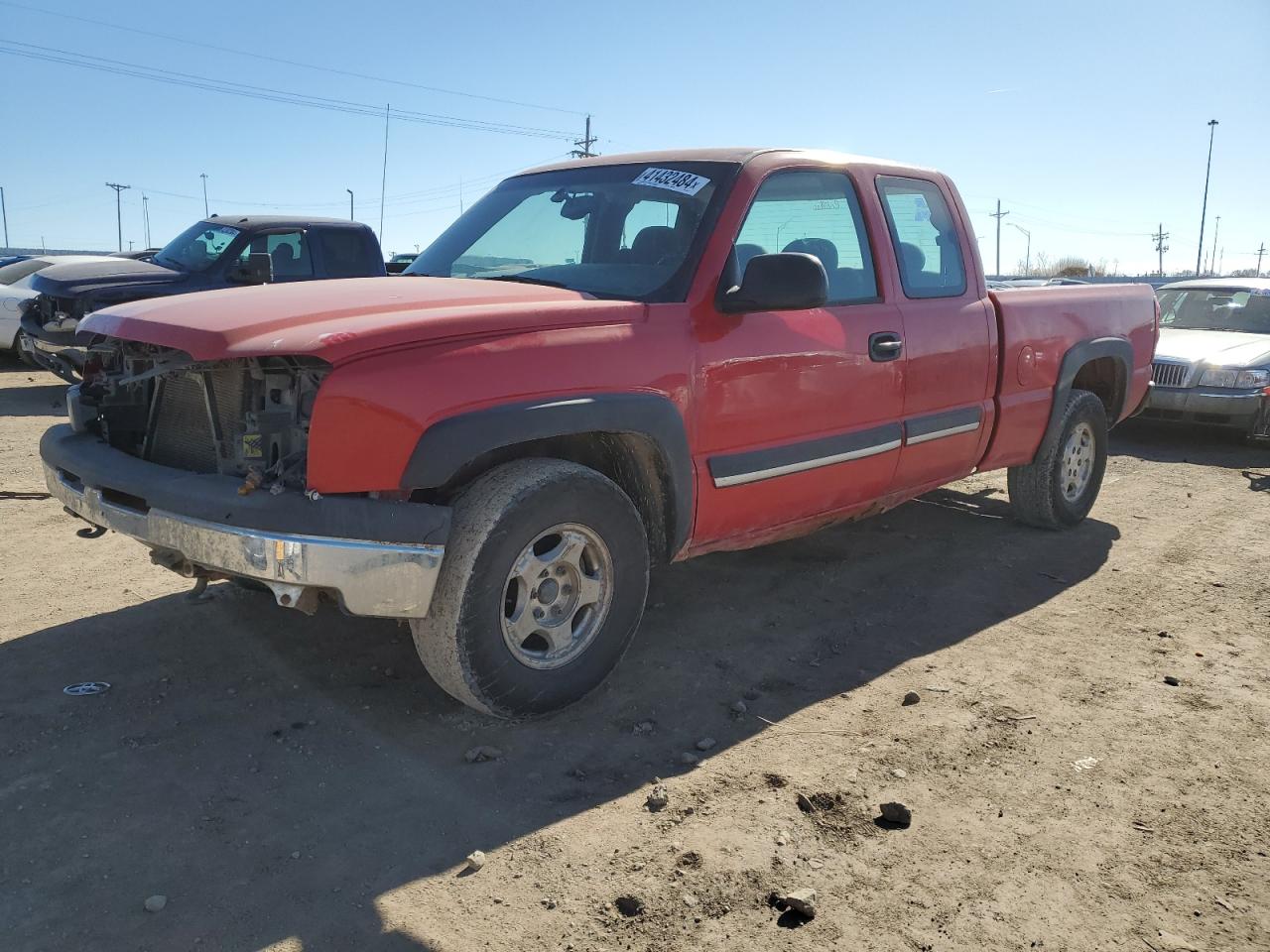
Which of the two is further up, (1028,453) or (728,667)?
(1028,453)

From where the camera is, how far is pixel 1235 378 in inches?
355

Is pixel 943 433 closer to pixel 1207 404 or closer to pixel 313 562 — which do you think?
pixel 313 562

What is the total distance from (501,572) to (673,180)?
1.83m

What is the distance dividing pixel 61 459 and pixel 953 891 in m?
3.24

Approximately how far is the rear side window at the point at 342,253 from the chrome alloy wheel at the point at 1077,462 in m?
6.28

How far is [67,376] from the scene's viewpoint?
414 centimetres

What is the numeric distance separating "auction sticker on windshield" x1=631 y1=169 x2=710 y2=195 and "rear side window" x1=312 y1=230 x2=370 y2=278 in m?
5.95

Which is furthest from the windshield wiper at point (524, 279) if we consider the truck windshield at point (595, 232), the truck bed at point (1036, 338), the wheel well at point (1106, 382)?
the wheel well at point (1106, 382)

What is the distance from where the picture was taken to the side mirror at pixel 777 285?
3.55m

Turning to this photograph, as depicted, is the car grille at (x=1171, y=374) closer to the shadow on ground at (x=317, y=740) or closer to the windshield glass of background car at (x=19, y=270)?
the shadow on ground at (x=317, y=740)

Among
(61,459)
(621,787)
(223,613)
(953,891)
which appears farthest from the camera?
(223,613)

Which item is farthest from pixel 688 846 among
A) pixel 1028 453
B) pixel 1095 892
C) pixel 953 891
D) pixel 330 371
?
pixel 1028 453

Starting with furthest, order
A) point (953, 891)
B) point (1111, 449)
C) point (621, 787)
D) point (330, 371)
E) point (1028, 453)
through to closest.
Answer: point (1111, 449) → point (1028, 453) → point (621, 787) → point (330, 371) → point (953, 891)

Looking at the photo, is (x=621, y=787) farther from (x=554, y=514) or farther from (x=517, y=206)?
(x=517, y=206)
